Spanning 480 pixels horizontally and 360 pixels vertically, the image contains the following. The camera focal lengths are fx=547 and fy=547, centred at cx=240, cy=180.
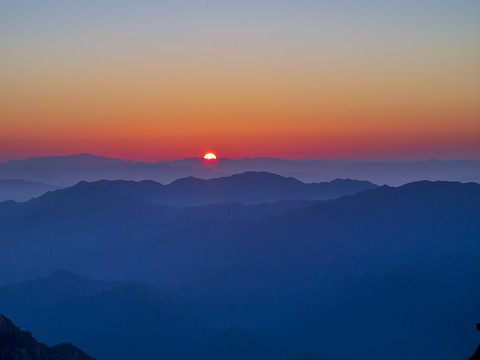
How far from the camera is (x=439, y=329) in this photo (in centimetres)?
19538

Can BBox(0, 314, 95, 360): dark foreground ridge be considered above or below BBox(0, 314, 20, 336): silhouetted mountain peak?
below

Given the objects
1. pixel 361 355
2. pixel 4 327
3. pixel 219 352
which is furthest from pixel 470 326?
pixel 4 327

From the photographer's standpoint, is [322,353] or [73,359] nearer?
[73,359]

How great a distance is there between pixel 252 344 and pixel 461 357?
231ft

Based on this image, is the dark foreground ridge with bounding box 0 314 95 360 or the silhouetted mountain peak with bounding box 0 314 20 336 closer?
the dark foreground ridge with bounding box 0 314 95 360

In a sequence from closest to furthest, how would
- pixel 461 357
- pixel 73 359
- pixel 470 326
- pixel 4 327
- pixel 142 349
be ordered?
pixel 4 327 → pixel 73 359 → pixel 461 357 → pixel 470 326 → pixel 142 349

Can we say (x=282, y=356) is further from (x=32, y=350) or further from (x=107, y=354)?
(x=32, y=350)

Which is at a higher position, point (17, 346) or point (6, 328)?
point (6, 328)

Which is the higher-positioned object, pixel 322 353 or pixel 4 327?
pixel 4 327

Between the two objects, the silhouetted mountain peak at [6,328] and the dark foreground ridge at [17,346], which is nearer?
Result: the dark foreground ridge at [17,346]

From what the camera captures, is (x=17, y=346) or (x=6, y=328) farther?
(x=6, y=328)

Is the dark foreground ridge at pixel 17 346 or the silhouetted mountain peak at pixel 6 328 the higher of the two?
the silhouetted mountain peak at pixel 6 328

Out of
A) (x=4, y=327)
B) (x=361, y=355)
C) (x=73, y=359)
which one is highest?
(x=4, y=327)

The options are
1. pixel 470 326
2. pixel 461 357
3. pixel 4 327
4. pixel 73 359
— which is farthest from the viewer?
pixel 470 326
